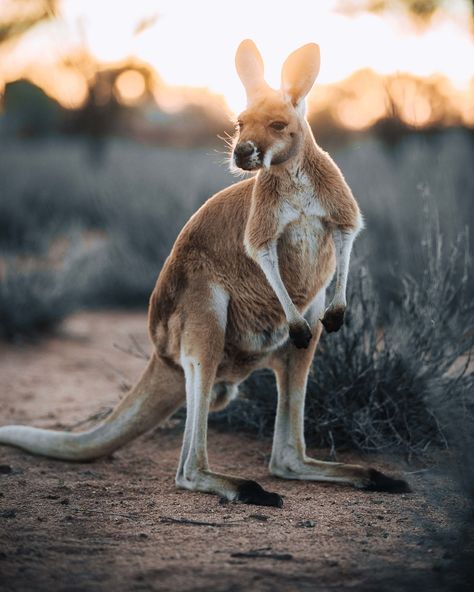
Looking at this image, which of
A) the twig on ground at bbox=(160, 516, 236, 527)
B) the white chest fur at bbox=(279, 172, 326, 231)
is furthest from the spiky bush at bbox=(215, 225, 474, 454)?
the twig on ground at bbox=(160, 516, 236, 527)

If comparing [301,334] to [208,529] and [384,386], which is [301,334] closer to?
[208,529]

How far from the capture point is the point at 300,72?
3.15m

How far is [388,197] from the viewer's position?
312 inches

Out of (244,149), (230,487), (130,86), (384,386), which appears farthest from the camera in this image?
(130,86)

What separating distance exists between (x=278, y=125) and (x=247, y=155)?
21 centimetres

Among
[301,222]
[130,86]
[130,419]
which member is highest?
[130,86]

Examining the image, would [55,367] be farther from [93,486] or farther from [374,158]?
[374,158]

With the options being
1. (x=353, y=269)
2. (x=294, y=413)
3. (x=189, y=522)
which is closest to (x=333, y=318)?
(x=294, y=413)

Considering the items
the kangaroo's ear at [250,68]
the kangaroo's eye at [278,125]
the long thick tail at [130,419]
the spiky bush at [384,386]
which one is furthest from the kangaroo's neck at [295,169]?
the long thick tail at [130,419]

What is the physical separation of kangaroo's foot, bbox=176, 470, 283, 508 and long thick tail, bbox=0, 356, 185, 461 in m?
0.37

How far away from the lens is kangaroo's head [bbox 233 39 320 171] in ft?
9.83

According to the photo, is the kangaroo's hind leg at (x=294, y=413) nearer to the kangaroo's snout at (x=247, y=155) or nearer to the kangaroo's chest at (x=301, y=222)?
the kangaroo's chest at (x=301, y=222)

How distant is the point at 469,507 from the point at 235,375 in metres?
1.18

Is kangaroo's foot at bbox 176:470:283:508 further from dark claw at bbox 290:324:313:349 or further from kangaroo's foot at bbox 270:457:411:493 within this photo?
dark claw at bbox 290:324:313:349
